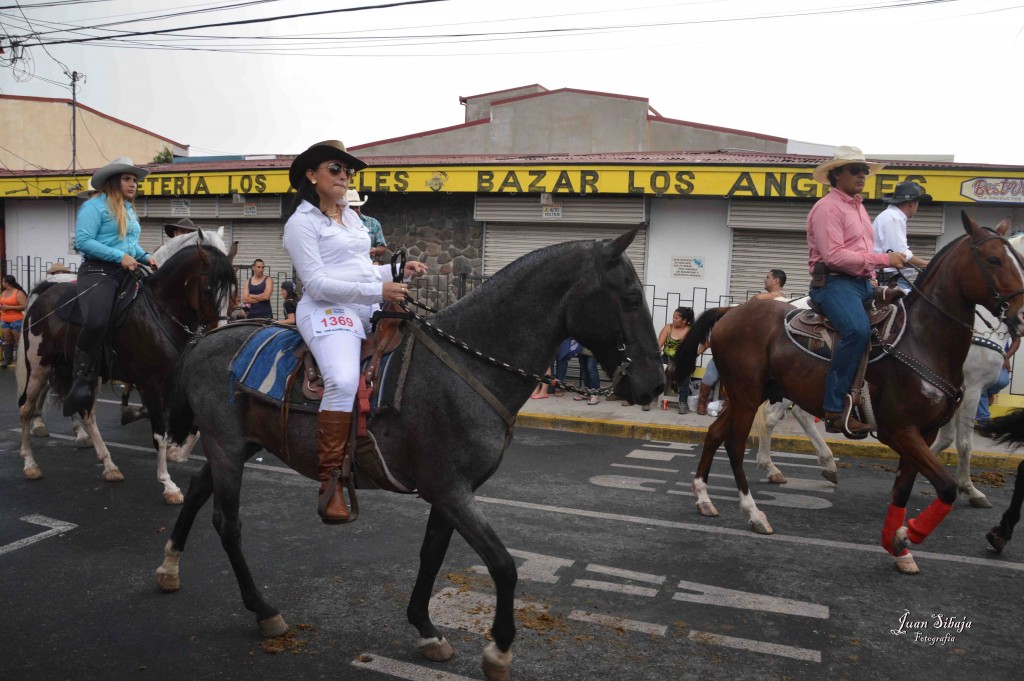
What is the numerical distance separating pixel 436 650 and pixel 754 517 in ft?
11.2

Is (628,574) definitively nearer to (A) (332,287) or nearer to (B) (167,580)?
(A) (332,287)

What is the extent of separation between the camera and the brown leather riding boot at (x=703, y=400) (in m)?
12.3

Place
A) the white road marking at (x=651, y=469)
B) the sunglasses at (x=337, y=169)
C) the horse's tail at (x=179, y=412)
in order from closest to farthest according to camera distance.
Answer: the sunglasses at (x=337, y=169), the horse's tail at (x=179, y=412), the white road marking at (x=651, y=469)

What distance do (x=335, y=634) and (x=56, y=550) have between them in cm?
265

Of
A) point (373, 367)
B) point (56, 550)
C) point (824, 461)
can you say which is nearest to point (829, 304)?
point (824, 461)

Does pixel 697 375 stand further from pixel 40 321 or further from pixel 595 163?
pixel 40 321

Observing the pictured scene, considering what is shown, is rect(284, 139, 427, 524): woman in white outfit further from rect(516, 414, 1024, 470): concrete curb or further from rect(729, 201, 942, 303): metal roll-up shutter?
rect(729, 201, 942, 303): metal roll-up shutter

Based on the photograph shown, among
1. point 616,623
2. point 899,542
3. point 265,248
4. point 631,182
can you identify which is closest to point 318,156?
point 616,623

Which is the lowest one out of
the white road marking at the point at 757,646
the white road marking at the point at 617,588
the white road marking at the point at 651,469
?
the white road marking at the point at 651,469

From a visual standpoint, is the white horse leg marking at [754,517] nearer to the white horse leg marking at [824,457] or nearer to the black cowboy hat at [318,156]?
the white horse leg marking at [824,457]

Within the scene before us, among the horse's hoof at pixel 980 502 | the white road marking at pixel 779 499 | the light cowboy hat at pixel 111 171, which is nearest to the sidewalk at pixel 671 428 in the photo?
the white road marking at pixel 779 499

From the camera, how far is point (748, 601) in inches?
187

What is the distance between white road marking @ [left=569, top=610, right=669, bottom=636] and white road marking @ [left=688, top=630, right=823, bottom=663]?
0.63 ft

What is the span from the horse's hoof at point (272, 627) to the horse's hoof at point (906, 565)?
429cm
